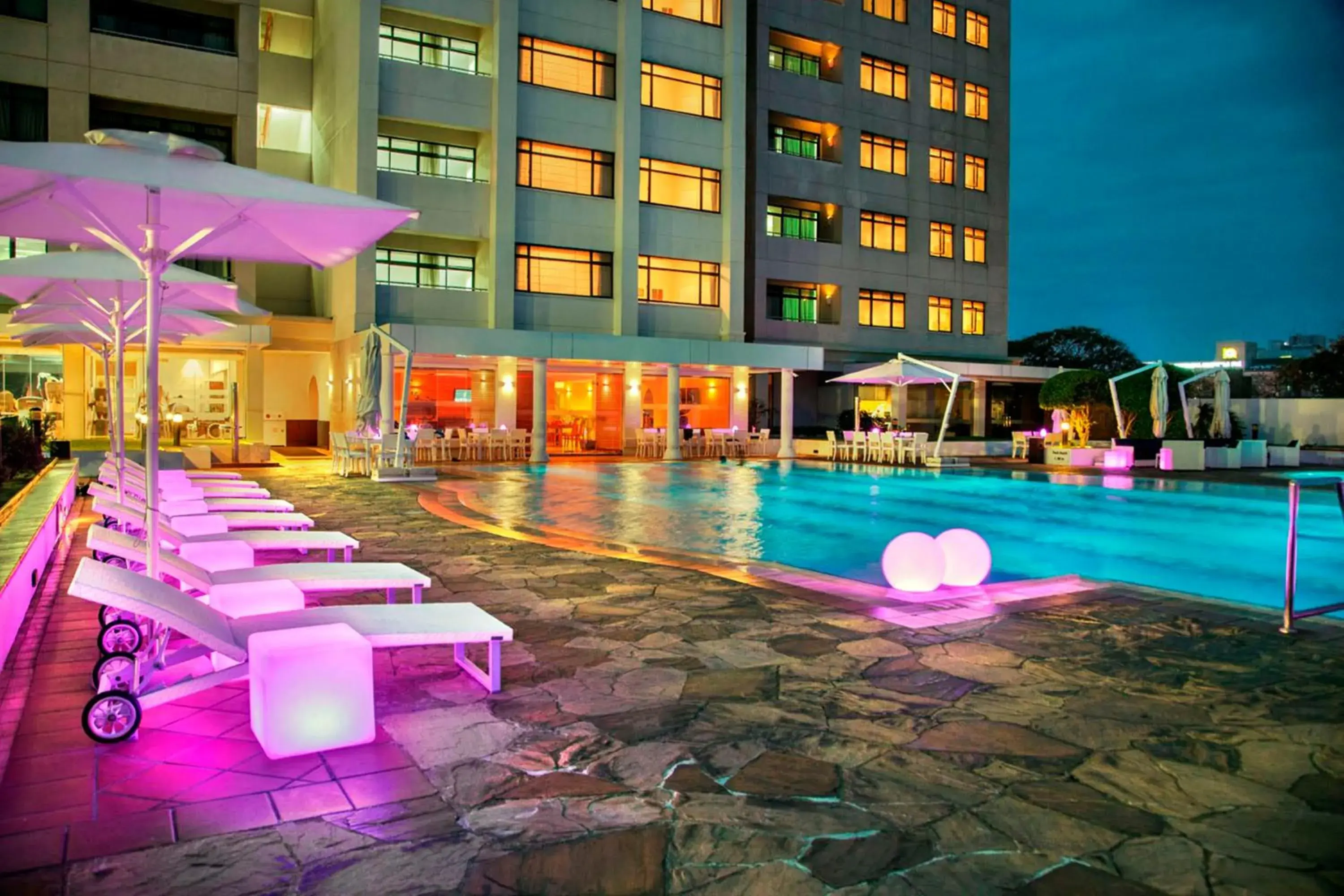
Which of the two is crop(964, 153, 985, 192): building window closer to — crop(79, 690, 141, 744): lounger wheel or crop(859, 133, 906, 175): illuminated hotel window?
crop(859, 133, 906, 175): illuminated hotel window

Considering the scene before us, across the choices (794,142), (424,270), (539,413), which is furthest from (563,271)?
(794,142)

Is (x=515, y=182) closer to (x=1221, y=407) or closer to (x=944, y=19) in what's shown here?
(x=1221, y=407)

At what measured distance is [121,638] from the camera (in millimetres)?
4629

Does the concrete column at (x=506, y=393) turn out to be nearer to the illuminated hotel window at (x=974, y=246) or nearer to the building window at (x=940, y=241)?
the building window at (x=940, y=241)

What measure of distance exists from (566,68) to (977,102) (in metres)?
20.6

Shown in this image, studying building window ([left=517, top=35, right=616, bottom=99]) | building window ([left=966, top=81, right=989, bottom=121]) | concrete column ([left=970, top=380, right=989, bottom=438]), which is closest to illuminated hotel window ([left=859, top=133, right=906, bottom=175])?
building window ([left=966, top=81, right=989, bottom=121])

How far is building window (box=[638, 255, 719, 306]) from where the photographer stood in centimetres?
3019

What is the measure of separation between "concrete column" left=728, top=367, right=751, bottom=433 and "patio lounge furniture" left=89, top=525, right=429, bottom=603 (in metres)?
24.6

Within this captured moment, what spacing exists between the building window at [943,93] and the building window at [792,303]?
10.3 m

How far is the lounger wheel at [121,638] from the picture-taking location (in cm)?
458

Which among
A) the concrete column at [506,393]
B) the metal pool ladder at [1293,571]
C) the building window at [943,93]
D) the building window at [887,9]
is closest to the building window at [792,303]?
the building window at [943,93]

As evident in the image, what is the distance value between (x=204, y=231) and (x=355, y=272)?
21329 mm

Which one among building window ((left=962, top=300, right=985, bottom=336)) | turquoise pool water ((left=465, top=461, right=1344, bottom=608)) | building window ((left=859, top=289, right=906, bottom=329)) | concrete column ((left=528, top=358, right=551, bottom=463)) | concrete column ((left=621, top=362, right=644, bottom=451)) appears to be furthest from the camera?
building window ((left=962, top=300, right=985, bottom=336))

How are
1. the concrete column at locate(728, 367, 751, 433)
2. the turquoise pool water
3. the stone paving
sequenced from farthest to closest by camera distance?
the concrete column at locate(728, 367, 751, 433)
the turquoise pool water
the stone paving
